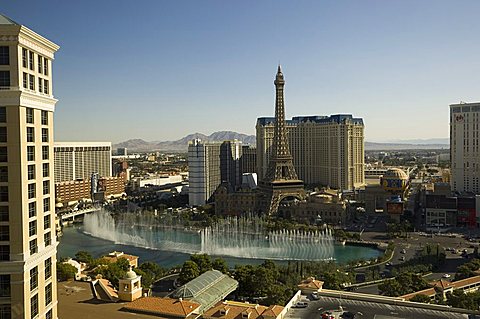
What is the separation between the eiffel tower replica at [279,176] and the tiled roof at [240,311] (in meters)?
33.6

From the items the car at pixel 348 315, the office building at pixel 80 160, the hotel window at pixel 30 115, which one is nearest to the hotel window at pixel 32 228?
the hotel window at pixel 30 115

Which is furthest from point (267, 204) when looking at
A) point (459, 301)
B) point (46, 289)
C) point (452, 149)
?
point (46, 289)

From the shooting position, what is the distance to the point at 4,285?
8305mm

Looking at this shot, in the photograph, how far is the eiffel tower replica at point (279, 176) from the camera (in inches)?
1937

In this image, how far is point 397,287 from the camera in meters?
19.8

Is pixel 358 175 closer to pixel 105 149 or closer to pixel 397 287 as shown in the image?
pixel 105 149

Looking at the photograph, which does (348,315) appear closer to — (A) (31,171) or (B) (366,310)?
(B) (366,310)

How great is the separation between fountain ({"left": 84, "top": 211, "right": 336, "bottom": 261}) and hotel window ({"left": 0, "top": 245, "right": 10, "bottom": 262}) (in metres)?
24.5

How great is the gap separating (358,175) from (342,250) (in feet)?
96.5

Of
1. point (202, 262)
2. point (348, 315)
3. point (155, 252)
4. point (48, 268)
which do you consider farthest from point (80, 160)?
point (48, 268)

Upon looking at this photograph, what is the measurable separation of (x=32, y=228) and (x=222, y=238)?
101 feet

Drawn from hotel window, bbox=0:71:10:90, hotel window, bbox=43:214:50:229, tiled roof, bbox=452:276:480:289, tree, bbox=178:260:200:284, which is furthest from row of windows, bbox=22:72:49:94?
tiled roof, bbox=452:276:480:289

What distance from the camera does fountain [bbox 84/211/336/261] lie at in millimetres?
33438

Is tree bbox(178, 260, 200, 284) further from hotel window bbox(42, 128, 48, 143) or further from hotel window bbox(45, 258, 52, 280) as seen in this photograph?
hotel window bbox(42, 128, 48, 143)
